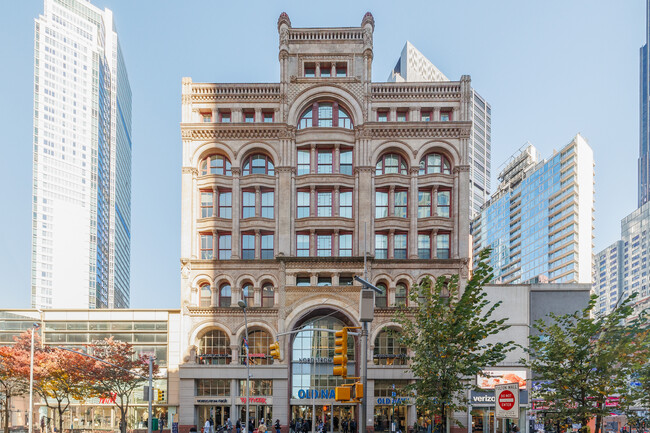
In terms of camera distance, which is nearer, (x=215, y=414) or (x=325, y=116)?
(x=215, y=414)

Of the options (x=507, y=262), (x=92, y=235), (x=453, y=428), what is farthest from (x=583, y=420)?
(x=92, y=235)

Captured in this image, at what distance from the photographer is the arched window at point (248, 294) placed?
2217 inches

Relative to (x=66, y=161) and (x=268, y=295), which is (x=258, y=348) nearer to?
(x=268, y=295)

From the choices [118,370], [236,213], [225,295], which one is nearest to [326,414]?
[225,295]

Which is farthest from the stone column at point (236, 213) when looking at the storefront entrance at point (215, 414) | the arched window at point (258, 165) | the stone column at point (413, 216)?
the stone column at point (413, 216)

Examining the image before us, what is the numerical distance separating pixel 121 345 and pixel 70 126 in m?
151

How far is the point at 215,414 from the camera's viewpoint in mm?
54969

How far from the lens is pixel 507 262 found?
18100 cm

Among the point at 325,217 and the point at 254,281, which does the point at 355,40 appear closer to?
the point at 325,217

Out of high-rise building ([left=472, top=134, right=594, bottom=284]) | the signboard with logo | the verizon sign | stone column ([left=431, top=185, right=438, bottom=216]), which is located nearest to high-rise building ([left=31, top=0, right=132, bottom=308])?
high-rise building ([left=472, top=134, right=594, bottom=284])

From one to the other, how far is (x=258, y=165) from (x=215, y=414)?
969 inches

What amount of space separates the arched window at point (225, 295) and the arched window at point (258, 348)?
3.76m

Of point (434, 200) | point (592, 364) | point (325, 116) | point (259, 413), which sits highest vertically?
point (325, 116)

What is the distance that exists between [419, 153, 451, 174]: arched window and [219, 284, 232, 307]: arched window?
22681 millimetres
